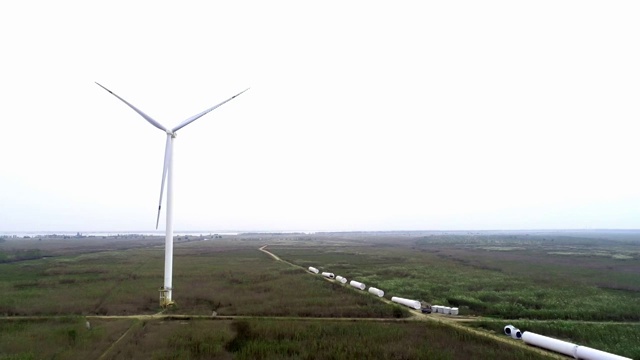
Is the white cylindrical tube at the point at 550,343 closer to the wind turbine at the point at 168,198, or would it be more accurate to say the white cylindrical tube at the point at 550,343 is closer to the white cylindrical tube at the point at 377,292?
the white cylindrical tube at the point at 377,292

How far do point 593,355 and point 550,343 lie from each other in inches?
90.5

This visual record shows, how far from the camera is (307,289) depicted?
34531 millimetres

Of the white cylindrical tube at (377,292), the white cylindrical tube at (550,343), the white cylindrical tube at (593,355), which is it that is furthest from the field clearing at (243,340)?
the white cylindrical tube at (377,292)

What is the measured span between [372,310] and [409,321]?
3.02 m

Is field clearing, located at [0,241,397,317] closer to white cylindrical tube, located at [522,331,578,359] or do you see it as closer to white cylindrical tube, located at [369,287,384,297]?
white cylindrical tube, located at [369,287,384,297]

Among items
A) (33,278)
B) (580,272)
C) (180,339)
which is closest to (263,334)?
(180,339)

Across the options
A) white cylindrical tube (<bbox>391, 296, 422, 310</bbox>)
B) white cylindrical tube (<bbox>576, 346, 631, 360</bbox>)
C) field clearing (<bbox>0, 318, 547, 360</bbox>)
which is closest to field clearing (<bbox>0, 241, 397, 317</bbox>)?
white cylindrical tube (<bbox>391, 296, 422, 310</bbox>)

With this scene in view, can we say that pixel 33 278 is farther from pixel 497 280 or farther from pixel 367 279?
pixel 497 280

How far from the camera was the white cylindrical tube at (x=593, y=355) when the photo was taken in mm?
15828

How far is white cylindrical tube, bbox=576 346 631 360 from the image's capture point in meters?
15.8

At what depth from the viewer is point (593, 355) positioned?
1631cm

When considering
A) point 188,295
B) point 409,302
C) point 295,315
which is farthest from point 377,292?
point 188,295

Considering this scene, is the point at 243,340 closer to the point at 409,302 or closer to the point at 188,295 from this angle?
the point at 409,302

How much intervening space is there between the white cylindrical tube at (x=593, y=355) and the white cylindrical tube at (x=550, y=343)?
0.34 metres
